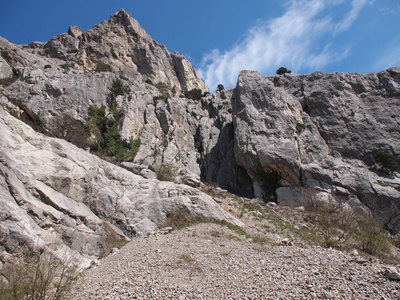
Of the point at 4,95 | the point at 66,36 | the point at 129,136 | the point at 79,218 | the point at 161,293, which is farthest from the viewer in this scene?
the point at 66,36

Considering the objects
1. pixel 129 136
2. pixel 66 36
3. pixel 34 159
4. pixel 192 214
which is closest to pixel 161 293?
pixel 192 214

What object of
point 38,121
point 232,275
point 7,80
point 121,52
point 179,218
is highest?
point 121,52

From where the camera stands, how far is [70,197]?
1019cm

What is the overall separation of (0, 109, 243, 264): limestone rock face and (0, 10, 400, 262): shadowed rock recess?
0.05 meters

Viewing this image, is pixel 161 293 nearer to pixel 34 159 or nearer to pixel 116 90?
pixel 34 159

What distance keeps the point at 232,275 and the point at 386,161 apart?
27.2m

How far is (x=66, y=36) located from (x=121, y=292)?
56.6 metres

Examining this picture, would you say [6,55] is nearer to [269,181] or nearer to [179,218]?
[179,218]

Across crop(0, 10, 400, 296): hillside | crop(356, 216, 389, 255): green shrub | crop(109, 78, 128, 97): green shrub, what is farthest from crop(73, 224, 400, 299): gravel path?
crop(109, 78, 128, 97): green shrub

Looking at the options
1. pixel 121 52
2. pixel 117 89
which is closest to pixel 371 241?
pixel 117 89

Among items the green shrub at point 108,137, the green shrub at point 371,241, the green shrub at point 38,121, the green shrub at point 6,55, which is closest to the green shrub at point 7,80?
the green shrub at point 6,55

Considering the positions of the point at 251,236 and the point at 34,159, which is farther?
the point at 251,236

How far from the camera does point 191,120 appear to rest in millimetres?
34625

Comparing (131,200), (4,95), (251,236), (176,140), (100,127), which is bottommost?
(251,236)
